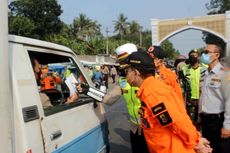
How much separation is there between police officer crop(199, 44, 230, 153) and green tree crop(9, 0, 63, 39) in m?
66.8

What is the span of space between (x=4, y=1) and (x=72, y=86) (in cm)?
263

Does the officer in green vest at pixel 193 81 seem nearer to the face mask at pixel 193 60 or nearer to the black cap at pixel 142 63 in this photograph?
the face mask at pixel 193 60

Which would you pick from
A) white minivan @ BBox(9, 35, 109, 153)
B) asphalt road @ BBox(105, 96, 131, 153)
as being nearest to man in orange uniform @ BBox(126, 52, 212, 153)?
white minivan @ BBox(9, 35, 109, 153)

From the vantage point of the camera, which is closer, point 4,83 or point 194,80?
point 4,83

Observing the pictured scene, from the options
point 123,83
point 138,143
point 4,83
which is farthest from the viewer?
point 138,143

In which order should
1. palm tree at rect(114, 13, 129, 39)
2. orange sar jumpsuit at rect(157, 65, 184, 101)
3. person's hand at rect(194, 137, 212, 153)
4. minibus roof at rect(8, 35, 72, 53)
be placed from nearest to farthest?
person's hand at rect(194, 137, 212, 153), minibus roof at rect(8, 35, 72, 53), orange sar jumpsuit at rect(157, 65, 184, 101), palm tree at rect(114, 13, 129, 39)

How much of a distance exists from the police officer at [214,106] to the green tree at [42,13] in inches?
2629

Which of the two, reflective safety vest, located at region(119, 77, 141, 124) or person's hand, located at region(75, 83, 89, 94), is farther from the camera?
reflective safety vest, located at region(119, 77, 141, 124)

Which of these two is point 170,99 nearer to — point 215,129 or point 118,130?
point 215,129

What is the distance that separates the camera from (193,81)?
848 centimetres

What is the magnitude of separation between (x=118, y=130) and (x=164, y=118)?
24.3 ft

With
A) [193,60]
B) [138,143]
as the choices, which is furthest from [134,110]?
[193,60]

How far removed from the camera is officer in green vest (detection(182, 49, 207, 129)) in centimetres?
828

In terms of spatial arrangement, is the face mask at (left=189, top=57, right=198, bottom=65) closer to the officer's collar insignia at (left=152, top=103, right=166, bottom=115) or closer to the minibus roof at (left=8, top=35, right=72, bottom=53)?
the minibus roof at (left=8, top=35, right=72, bottom=53)
